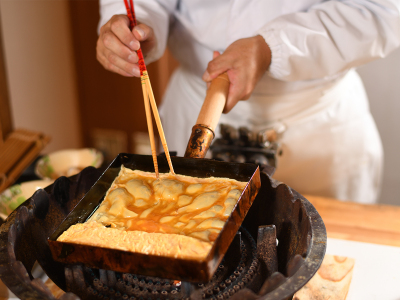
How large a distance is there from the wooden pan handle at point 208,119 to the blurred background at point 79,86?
5.56 ft

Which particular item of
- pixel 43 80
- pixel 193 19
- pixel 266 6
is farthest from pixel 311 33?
pixel 43 80

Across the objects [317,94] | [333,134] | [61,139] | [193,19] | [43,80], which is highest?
[193,19]

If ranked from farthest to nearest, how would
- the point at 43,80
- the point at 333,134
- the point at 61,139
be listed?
the point at 61,139 < the point at 43,80 < the point at 333,134

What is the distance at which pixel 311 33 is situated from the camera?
1.27m

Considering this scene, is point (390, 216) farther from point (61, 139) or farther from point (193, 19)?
point (61, 139)

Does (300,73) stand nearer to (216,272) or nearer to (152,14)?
(152,14)

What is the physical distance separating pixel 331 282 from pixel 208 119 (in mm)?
558

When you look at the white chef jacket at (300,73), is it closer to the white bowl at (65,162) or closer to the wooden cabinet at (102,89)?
the white bowl at (65,162)

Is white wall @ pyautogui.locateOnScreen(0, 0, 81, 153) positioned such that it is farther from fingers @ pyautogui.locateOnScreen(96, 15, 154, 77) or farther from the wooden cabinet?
fingers @ pyautogui.locateOnScreen(96, 15, 154, 77)

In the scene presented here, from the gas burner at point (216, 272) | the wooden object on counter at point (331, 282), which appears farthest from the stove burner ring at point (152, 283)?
the wooden object on counter at point (331, 282)

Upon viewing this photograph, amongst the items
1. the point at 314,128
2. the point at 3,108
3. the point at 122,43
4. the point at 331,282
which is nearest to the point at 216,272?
the point at 331,282

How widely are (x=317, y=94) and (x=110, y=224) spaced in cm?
110

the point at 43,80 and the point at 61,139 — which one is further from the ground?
the point at 43,80

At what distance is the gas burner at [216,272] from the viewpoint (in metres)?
0.75
